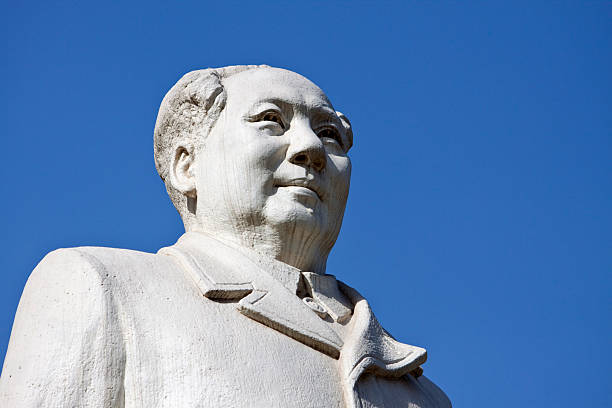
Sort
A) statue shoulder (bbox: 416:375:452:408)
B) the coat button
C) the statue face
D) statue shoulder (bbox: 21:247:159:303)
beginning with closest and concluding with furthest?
statue shoulder (bbox: 21:247:159:303), the coat button, the statue face, statue shoulder (bbox: 416:375:452:408)

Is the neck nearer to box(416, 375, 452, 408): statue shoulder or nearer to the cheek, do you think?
the cheek

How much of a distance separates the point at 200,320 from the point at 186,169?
1631 mm

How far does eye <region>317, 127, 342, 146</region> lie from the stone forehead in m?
0.21

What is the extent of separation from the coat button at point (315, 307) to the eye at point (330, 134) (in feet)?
4.17

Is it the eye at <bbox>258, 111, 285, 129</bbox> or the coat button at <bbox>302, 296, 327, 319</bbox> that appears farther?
Result: the eye at <bbox>258, 111, 285, 129</bbox>

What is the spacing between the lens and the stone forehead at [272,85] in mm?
8203

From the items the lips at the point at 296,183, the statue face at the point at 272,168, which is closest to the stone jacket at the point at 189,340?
the statue face at the point at 272,168

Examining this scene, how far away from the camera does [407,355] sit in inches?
302

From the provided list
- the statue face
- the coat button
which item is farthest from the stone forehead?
the coat button

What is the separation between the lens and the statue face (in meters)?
7.81

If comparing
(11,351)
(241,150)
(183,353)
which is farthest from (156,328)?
(241,150)

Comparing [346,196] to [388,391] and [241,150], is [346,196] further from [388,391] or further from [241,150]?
[388,391]

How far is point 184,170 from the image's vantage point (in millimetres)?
8328

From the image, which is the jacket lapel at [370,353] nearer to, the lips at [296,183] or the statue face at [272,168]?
the statue face at [272,168]
